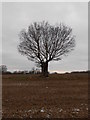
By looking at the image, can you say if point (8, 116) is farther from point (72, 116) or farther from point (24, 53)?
point (24, 53)

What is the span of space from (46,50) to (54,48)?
7.17 ft

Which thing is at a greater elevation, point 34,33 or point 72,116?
point 34,33

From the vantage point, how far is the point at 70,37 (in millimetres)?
61094

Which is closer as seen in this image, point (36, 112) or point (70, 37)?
point (36, 112)

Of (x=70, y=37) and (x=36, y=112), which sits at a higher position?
(x=70, y=37)

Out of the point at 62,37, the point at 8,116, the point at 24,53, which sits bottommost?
the point at 8,116

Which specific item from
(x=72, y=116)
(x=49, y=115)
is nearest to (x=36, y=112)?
(x=49, y=115)

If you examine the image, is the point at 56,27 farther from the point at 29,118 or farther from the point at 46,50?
the point at 29,118

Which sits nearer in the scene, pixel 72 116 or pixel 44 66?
pixel 72 116

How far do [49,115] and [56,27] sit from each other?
170 feet

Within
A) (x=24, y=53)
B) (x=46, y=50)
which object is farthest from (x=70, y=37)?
(x=24, y=53)

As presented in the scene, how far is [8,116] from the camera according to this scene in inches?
369

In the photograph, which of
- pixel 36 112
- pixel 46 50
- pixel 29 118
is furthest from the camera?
pixel 46 50

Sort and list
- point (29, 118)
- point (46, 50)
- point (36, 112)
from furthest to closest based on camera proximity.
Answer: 1. point (46, 50)
2. point (36, 112)
3. point (29, 118)
